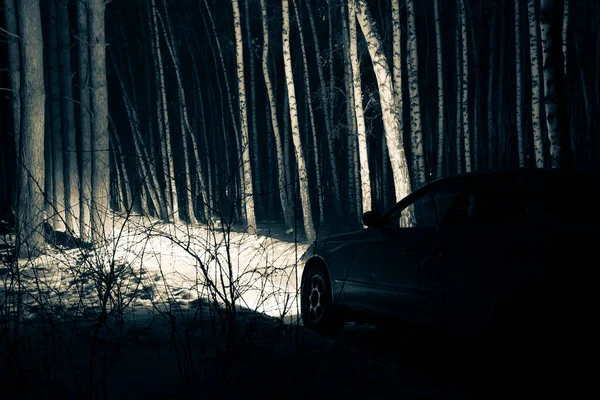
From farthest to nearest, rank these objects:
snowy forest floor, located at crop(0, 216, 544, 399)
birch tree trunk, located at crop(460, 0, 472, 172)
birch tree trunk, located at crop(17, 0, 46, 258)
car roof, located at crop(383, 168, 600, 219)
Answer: birch tree trunk, located at crop(460, 0, 472, 172) → birch tree trunk, located at crop(17, 0, 46, 258) → car roof, located at crop(383, 168, 600, 219) → snowy forest floor, located at crop(0, 216, 544, 399)

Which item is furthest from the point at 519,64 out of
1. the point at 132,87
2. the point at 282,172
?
the point at 132,87

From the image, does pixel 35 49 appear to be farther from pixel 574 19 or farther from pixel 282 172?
pixel 574 19

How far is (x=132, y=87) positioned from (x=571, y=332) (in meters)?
25.3

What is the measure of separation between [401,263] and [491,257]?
1011mm

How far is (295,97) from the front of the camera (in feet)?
60.1

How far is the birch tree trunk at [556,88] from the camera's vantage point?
6.97m

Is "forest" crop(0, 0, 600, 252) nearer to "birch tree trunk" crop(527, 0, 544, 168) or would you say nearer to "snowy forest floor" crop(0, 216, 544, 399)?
"birch tree trunk" crop(527, 0, 544, 168)

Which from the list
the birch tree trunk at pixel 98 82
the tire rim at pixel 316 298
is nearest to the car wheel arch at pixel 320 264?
the tire rim at pixel 316 298

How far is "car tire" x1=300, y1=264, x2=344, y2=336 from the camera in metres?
5.06

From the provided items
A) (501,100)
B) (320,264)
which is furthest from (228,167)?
(320,264)

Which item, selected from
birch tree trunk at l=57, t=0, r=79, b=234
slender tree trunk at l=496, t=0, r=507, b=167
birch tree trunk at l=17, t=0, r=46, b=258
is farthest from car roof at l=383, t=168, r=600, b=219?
slender tree trunk at l=496, t=0, r=507, b=167

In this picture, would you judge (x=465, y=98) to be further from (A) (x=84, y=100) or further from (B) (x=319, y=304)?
(B) (x=319, y=304)

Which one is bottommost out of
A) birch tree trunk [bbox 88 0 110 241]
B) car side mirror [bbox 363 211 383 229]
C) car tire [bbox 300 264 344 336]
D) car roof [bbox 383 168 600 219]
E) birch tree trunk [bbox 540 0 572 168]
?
car tire [bbox 300 264 344 336]

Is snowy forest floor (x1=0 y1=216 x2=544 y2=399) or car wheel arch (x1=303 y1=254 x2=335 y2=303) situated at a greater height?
car wheel arch (x1=303 y1=254 x2=335 y2=303)
